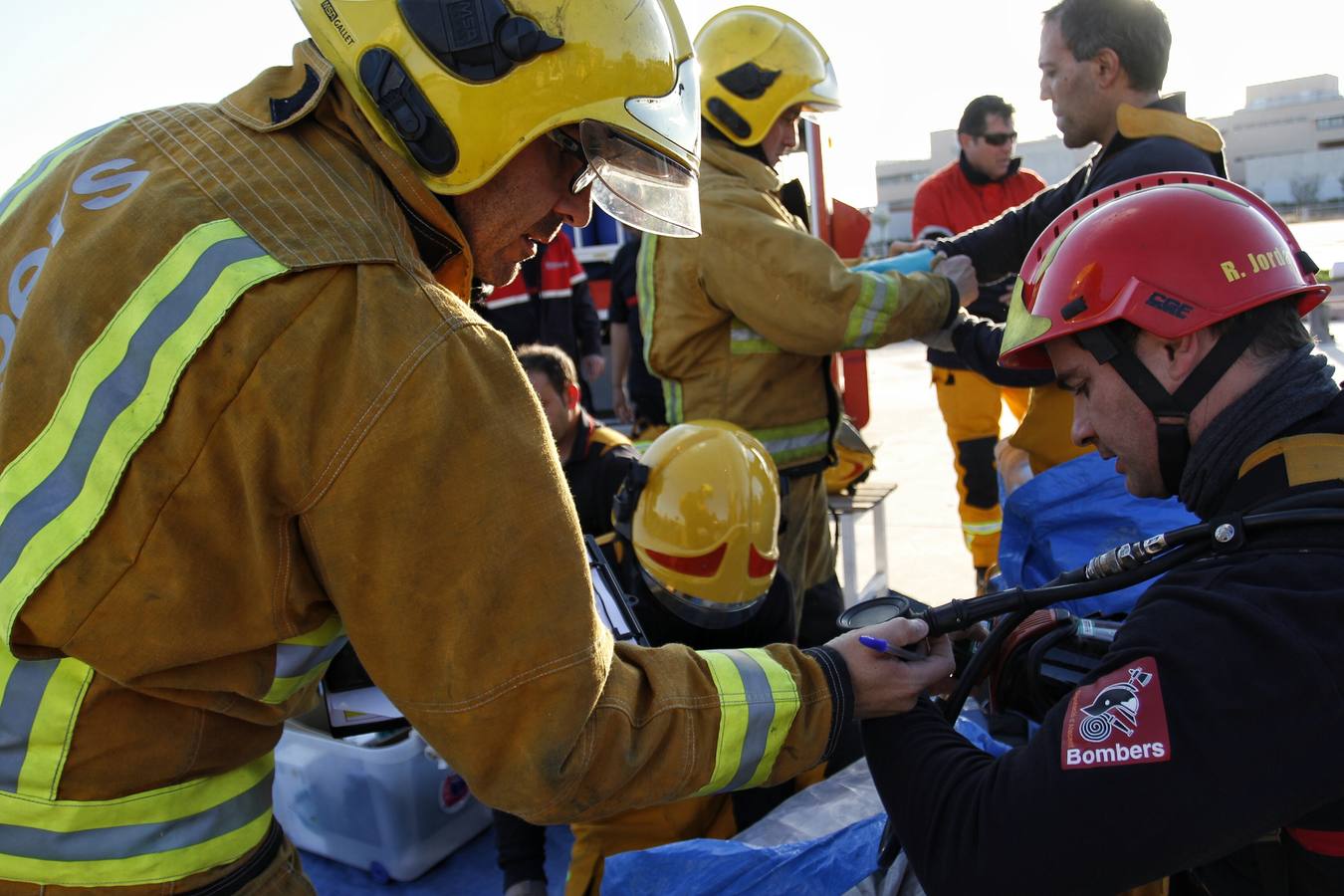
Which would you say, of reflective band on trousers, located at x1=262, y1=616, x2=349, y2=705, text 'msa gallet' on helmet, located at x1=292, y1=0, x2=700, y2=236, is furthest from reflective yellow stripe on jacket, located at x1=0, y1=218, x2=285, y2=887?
text 'msa gallet' on helmet, located at x1=292, y1=0, x2=700, y2=236

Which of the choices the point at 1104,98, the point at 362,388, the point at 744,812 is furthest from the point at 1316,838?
the point at 1104,98

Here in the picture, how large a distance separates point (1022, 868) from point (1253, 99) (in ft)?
103

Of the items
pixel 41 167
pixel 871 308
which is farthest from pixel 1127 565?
pixel 871 308

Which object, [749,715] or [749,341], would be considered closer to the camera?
[749,715]

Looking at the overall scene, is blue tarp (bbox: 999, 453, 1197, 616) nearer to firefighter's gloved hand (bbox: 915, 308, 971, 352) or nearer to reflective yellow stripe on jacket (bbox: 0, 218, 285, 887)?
firefighter's gloved hand (bbox: 915, 308, 971, 352)

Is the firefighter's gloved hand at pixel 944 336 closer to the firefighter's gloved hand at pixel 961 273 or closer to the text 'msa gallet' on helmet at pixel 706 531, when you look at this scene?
the firefighter's gloved hand at pixel 961 273

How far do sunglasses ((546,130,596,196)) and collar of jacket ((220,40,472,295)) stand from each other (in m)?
0.19

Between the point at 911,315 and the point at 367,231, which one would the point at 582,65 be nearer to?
the point at 367,231

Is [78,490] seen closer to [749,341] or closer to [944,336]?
[749,341]

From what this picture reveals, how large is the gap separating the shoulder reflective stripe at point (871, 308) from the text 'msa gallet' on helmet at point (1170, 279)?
158cm

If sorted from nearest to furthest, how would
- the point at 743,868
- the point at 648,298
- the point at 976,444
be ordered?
the point at 743,868
the point at 648,298
the point at 976,444

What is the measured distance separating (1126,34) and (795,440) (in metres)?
1.65

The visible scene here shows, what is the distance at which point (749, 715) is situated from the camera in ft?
4.75

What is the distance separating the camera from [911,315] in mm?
3355
